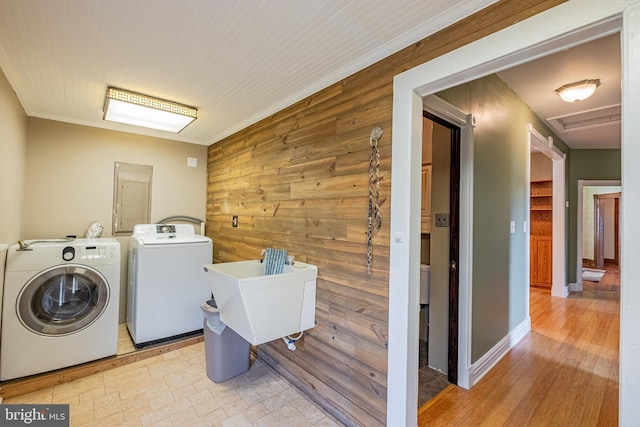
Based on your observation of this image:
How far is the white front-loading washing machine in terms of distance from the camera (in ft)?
7.08

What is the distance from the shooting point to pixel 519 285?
3066mm

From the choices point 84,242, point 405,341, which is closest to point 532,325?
point 405,341

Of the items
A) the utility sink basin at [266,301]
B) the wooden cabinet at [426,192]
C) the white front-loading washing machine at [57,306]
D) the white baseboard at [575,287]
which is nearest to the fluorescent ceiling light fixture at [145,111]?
the white front-loading washing machine at [57,306]

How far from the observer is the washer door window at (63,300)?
7.27 feet

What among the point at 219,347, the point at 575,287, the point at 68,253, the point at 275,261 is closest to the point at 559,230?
the point at 575,287

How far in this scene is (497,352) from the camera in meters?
2.59

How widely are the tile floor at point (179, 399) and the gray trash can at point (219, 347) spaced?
69mm

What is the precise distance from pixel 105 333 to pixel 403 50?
3.11m

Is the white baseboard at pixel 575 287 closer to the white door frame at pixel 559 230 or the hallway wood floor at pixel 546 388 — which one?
the white door frame at pixel 559 230

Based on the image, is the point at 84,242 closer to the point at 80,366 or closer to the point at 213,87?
the point at 80,366

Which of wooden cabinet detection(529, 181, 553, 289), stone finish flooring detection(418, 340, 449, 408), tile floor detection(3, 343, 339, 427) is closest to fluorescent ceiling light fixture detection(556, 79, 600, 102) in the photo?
stone finish flooring detection(418, 340, 449, 408)

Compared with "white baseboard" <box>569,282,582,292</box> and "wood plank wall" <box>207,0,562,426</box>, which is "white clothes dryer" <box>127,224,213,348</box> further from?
"white baseboard" <box>569,282,582,292</box>

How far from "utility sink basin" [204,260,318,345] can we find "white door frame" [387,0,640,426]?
650 millimetres

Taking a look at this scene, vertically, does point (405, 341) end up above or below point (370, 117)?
below
